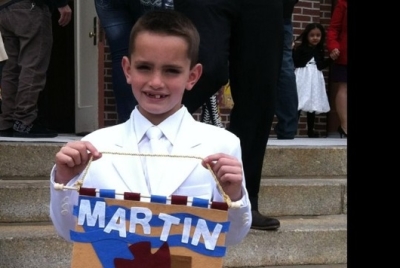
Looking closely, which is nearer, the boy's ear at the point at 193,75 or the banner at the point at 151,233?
the banner at the point at 151,233

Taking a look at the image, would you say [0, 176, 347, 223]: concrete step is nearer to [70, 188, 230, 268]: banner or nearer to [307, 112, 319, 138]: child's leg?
[70, 188, 230, 268]: banner

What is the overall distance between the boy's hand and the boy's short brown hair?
34 cm

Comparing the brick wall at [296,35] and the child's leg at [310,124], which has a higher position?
the brick wall at [296,35]

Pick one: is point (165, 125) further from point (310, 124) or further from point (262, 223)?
point (310, 124)

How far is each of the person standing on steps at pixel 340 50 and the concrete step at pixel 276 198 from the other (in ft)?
5.93

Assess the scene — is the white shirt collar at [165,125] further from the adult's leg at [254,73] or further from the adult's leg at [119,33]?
the adult's leg at [119,33]

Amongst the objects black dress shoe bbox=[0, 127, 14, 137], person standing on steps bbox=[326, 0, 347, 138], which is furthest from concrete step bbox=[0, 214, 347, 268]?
person standing on steps bbox=[326, 0, 347, 138]

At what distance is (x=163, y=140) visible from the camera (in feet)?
6.55

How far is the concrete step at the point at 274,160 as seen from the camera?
4148 millimetres

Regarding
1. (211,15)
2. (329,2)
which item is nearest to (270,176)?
(211,15)

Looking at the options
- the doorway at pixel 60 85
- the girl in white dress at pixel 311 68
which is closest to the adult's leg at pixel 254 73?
the girl in white dress at pixel 311 68

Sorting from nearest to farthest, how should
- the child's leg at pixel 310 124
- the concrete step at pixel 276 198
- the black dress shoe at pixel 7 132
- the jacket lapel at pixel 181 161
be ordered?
the jacket lapel at pixel 181 161 < the concrete step at pixel 276 198 < the black dress shoe at pixel 7 132 < the child's leg at pixel 310 124

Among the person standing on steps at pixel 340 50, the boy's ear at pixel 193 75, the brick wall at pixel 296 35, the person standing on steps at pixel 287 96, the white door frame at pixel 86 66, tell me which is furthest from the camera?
the brick wall at pixel 296 35
